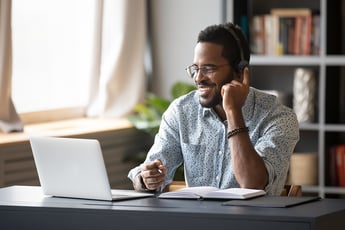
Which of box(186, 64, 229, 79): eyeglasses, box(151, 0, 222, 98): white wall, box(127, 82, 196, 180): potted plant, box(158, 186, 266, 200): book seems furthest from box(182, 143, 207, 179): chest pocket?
box(151, 0, 222, 98): white wall

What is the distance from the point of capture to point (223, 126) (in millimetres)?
3541

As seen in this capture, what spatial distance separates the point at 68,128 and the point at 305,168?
1.38 metres

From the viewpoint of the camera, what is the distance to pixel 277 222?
8.63ft

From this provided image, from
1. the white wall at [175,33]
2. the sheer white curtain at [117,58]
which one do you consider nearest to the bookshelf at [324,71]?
the white wall at [175,33]

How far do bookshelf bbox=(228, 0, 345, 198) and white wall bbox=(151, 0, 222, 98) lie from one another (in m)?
0.29

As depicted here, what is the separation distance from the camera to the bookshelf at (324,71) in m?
5.29

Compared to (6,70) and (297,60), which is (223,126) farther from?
(297,60)

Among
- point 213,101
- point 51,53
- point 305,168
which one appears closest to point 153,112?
point 51,53

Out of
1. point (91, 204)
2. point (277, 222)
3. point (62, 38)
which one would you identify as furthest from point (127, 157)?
point (277, 222)

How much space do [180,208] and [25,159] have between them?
6.64 ft

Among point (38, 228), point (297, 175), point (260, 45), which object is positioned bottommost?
point (297, 175)

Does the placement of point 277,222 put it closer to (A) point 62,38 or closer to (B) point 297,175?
(B) point 297,175

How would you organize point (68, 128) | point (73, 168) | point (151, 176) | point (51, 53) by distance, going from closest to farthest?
point (73, 168), point (151, 176), point (68, 128), point (51, 53)

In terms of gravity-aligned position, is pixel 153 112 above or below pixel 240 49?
below
